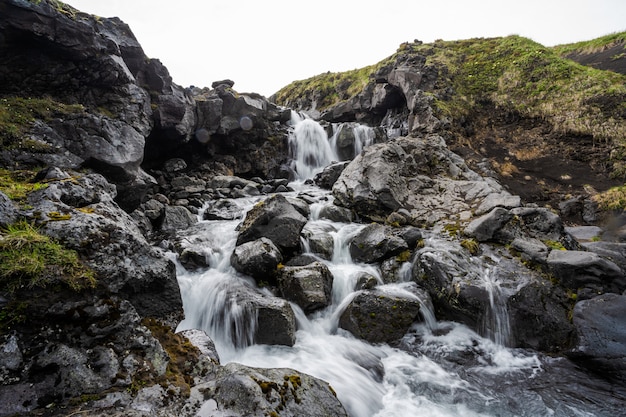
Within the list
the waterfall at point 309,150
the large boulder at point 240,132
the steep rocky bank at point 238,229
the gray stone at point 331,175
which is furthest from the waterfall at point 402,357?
the waterfall at point 309,150

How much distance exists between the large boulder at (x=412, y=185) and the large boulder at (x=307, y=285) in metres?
5.44

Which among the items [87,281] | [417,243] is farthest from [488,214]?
[87,281]

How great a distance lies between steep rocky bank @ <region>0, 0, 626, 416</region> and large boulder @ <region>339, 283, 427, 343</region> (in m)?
0.04

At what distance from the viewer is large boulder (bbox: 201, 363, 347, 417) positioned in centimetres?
313

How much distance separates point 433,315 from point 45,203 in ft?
30.9

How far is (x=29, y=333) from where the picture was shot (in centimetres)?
309

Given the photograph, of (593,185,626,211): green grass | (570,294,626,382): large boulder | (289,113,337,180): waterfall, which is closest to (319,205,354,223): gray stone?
(570,294,626,382): large boulder

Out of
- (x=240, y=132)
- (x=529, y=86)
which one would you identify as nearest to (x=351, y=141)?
(x=240, y=132)

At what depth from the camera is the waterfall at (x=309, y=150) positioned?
26.8 metres

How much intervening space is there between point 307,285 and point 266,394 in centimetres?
546

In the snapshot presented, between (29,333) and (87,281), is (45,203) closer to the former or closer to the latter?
(87,281)

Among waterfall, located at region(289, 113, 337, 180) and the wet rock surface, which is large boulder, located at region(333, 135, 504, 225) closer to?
the wet rock surface

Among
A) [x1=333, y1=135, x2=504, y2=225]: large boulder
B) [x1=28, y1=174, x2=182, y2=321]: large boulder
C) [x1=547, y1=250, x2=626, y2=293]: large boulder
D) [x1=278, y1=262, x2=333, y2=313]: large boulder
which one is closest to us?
[x1=28, y1=174, x2=182, y2=321]: large boulder

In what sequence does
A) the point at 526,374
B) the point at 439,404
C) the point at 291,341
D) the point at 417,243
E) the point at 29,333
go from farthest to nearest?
the point at 417,243 < the point at 291,341 < the point at 526,374 < the point at 439,404 < the point at 29,333
